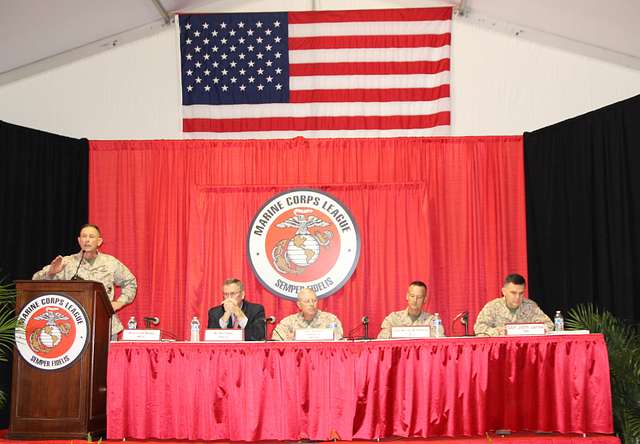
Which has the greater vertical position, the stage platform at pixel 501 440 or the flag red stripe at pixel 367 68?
the flag red stripe at pixel 367 68

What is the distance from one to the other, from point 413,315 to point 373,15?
10.6 ft

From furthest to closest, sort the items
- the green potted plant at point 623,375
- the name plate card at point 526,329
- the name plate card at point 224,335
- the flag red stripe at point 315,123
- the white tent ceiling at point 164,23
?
the flag red stripe at point 315,123, the white tent ceiling at point 164,23, the green potted plant at point 623,375, the name plate card at point 224,335, the name plate card at point 526,329

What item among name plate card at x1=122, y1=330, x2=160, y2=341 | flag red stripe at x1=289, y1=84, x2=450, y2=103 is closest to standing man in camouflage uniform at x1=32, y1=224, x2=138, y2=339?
name plate card at x1=122, y1=330, x2=160, y2=341

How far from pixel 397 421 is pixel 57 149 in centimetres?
439

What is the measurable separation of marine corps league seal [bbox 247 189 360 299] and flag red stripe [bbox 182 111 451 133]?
71cm

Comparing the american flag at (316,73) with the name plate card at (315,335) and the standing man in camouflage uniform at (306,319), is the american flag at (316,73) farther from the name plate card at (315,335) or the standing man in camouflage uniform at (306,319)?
the name plate card at (315,335)

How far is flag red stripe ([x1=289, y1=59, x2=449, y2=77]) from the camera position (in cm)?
804

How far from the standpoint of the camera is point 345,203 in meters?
7.84

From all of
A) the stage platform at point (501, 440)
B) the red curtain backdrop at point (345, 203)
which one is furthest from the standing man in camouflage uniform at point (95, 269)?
the red curtain backdrop at point (345, 203)

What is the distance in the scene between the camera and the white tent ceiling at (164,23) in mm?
6973

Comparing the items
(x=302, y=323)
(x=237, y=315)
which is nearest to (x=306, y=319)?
(x=302, y=323)

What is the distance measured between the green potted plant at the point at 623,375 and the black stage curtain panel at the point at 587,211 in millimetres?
452

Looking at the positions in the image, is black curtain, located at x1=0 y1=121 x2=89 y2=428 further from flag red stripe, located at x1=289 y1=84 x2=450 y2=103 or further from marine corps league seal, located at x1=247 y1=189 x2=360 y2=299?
flag red stripe, located at x1=289 y1=84 x2=450 y2=103

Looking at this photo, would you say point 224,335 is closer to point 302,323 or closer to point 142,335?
point 142,335
